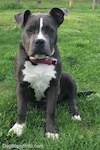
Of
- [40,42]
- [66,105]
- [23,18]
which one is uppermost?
[23,18]

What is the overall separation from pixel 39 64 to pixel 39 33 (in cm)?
42

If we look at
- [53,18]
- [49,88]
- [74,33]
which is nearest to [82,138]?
[49,88]

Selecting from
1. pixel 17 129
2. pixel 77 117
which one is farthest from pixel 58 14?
pixel 17 129

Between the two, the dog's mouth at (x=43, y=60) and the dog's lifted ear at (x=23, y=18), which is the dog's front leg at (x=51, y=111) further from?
the dog's lifted ear at (x=23, y=18)

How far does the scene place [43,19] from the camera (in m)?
4.38

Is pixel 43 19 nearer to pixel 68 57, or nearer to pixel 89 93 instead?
pixel 89 93

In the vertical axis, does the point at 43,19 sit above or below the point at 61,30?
above

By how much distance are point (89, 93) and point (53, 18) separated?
148cm

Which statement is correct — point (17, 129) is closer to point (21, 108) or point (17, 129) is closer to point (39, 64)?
point (21, 108)

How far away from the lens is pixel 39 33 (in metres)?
4.29

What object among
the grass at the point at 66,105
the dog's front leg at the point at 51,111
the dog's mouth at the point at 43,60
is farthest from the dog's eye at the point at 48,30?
the grass at the point at 66,105

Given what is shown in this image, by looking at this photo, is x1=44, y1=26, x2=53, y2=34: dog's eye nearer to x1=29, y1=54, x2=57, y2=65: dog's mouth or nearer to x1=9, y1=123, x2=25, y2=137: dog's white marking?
x1=29, y1=54, x2=57, y2=65: dog's mouth

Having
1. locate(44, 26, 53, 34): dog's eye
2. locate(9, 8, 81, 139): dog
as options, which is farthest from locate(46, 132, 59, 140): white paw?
locate(44, 26, 53, 34): dog's eye

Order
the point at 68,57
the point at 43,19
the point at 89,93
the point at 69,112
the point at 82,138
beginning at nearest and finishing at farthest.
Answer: the point at 82,138, the point at 43,19, the point at 69,112, the point at 89,93, the point at 68,57
